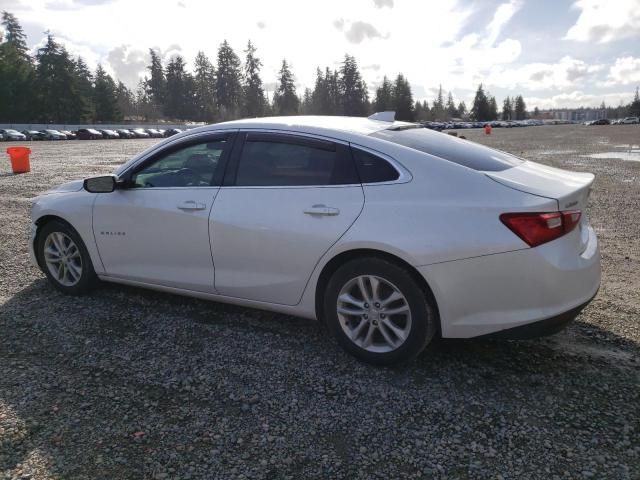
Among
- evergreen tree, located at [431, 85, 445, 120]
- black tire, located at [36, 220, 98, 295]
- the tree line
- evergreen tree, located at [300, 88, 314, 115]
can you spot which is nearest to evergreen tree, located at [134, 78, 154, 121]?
the tree line

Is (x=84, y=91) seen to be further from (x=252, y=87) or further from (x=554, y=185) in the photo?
(x=554, y=185)

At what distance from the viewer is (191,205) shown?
3.85m

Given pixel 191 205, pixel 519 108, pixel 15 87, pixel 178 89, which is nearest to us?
pixel 191 205

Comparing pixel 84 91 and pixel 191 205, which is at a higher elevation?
pixel 84 91

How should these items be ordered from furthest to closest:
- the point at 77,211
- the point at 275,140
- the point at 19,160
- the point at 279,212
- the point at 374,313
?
the point at 19,160, the point at 77,211, the point at 275,140, the point at 279,212, the point at 374,313

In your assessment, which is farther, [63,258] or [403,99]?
[403,99]

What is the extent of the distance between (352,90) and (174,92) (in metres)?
38.1

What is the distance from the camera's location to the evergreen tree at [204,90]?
99.8 meters

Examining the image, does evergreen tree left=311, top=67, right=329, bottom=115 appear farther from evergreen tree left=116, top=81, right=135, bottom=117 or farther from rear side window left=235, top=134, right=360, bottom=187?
rear side window left=235, top=134, right=360, bottom=187

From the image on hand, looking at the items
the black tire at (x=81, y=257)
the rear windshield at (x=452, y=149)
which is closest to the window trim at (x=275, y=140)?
the rear windshield at (x=452, y=149)

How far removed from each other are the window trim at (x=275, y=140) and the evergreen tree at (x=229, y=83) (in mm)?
100898

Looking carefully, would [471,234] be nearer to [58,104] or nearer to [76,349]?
[76,349]

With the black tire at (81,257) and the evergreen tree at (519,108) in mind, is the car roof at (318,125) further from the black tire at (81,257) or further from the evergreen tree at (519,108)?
the evergreen tree at (519,108)

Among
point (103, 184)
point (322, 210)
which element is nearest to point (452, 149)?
point (322, 210)
